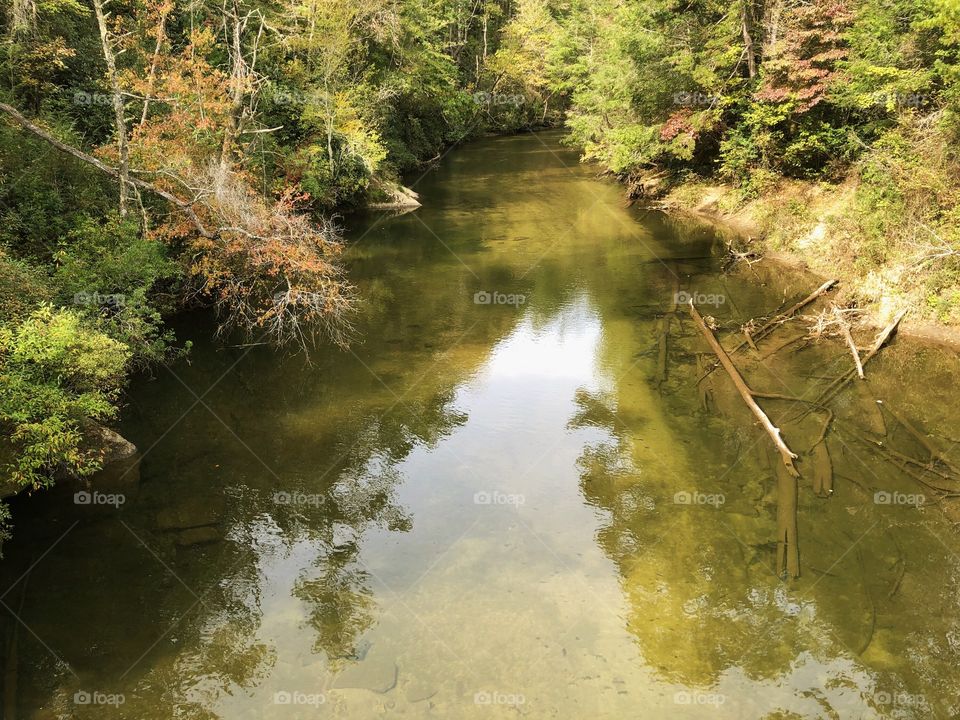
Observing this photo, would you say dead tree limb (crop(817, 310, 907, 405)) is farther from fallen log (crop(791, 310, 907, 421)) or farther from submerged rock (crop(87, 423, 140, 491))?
submerged rock (crop(87, 423, 140, 491))

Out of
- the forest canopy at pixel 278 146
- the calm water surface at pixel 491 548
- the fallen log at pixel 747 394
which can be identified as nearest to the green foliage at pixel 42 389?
the forest canopy at pixel 278 146

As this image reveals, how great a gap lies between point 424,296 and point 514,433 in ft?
24.8

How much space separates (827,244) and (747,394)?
907cm

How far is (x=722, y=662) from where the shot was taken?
24.2 ft

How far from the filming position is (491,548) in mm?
9203

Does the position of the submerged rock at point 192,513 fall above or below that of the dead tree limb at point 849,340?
below

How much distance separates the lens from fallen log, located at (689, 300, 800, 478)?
1047 centimetres

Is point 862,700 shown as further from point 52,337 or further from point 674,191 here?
point 674,191

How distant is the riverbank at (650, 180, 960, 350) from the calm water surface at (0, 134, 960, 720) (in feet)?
3.98

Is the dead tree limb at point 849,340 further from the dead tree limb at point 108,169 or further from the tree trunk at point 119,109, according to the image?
the tree trunk at point 119,109

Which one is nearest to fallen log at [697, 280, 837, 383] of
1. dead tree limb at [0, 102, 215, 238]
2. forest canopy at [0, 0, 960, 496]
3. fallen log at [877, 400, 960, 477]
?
forest canopy at [0, 0, 960, 496]

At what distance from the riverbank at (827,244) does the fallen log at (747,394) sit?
152 inches

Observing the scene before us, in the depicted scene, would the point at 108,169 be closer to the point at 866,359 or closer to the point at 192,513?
the point at 192,513

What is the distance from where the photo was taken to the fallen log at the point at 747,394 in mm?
10469
